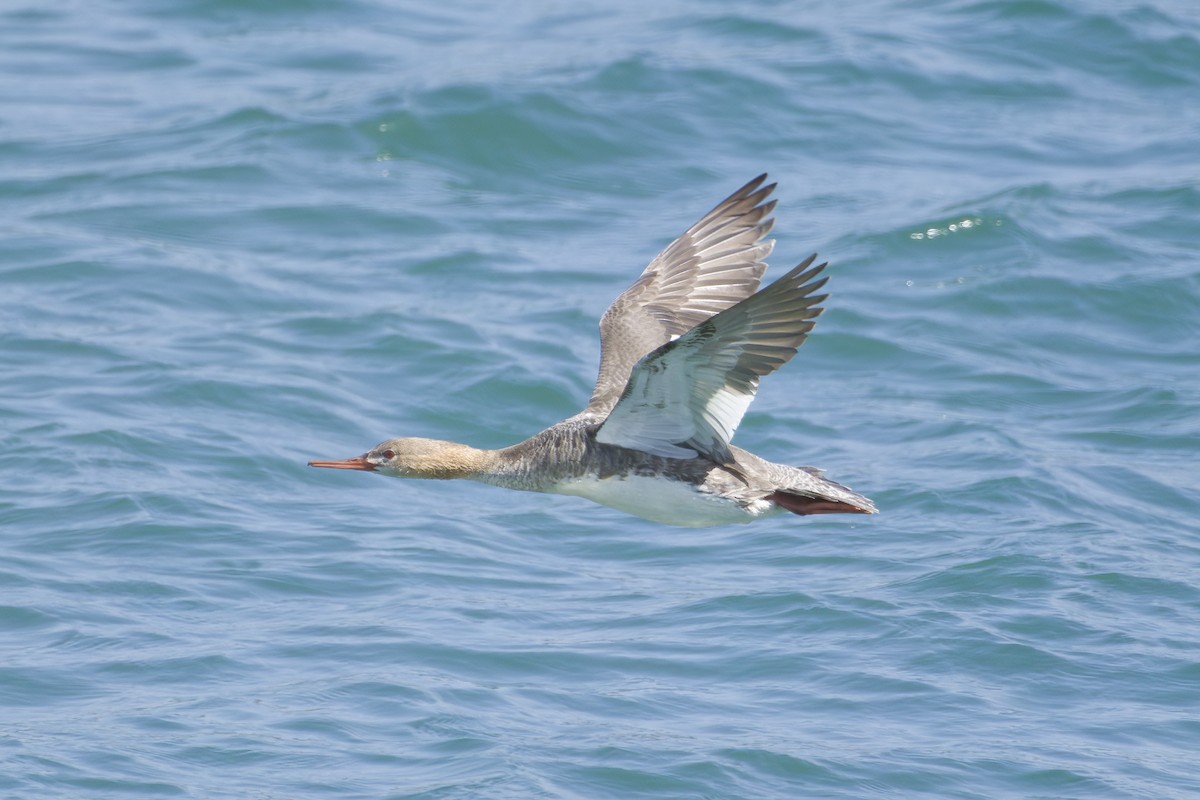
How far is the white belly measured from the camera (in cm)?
854

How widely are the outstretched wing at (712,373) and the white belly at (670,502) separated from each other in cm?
17

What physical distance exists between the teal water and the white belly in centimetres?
144

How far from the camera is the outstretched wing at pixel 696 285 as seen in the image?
9648mm

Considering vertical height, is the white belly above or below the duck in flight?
below

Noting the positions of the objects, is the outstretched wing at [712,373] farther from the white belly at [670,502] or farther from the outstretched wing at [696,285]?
the outstretched wing at [696,285]

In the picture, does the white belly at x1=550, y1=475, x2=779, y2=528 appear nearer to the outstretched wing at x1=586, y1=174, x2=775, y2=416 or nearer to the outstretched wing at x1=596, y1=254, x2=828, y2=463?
the outstretched wing at x1=596, y1=254, x2=828, y2=463

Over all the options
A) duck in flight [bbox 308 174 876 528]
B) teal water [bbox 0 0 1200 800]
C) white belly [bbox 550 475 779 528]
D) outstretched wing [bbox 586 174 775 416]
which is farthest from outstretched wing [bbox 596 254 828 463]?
teal water [bbox 0 0 1200 800]

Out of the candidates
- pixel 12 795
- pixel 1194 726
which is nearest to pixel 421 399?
pixel 12 795

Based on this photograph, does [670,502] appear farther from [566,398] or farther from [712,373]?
[566,398]

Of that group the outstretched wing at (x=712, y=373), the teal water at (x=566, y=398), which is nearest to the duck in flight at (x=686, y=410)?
the outstretched wing at (x=712, y=373)

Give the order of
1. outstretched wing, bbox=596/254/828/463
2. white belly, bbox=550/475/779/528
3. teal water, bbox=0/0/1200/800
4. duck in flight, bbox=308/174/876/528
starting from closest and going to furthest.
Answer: outstretched wing, bbox=596/254/828/463
duck in flight, bbox=308/174/876/528
white belly, bbox=550/475/779/528
teal water, bbox=0/0/1200/800

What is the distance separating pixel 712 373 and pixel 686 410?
34 centimetres

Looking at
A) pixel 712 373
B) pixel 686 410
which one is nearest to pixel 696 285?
pixel 686 410

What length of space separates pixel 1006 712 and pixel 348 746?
11.8 ft
